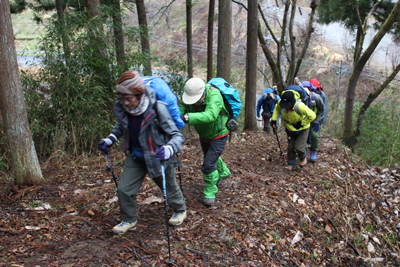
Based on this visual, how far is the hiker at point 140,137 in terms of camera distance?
Result: 3357mm

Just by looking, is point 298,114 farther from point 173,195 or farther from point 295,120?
point 173,195

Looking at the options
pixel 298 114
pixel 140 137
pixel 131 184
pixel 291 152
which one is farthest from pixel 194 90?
pixel 291 152

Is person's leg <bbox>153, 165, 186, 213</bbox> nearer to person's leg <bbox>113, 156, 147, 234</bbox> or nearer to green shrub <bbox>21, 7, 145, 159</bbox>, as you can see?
person's leg <bbox>113, 156, 147, 234</bbox>

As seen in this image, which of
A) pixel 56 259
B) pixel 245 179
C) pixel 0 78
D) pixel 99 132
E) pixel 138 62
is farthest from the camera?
pixel 138 62

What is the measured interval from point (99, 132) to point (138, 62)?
2.11 m

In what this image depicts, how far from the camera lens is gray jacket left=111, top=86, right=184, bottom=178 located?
350 centimetres

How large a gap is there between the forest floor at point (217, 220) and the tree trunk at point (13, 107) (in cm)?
36

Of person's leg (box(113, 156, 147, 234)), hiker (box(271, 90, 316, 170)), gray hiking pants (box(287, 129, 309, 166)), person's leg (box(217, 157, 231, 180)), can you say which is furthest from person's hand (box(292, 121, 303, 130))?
person's leg (box(113, 156, 147, 234))

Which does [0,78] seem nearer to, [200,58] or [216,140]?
[216,140]

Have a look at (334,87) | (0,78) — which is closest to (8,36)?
(0,78)

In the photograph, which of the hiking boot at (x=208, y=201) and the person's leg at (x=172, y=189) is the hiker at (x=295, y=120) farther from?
the person's leg at (x=172, y=189)

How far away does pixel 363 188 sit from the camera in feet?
25.3

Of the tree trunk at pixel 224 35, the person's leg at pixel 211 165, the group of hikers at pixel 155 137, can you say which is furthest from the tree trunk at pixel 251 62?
the person's leg at pixel 211 165

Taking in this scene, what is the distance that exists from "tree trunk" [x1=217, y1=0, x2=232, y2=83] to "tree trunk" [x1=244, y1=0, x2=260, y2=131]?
1.01m
